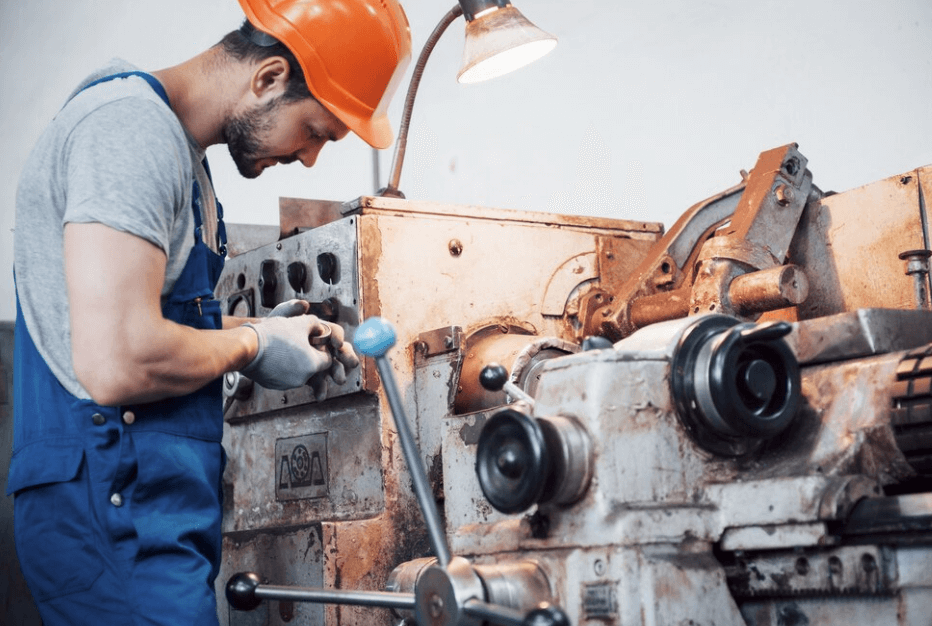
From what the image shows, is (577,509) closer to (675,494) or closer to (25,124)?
(675,494)

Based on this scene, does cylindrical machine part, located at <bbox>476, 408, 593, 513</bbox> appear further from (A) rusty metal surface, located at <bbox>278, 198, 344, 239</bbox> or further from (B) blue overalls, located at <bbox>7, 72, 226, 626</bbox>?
(A) rusty metal surface, located at <bbox>278, 198, 344, 239</bbox>

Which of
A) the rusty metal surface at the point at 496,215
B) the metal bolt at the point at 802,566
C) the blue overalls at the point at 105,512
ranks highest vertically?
the rusty metal surface at the point at 496,215

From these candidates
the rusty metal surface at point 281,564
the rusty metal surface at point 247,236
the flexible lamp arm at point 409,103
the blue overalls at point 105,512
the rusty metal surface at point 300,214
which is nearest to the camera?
the blue overalls at point 105,512

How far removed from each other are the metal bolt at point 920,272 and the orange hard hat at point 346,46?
865 millimetres

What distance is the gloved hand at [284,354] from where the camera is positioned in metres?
1.47

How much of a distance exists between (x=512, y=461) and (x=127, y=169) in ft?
1.90

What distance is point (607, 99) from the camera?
2.87 m

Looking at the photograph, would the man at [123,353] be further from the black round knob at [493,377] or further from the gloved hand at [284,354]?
the black round knob at [493,377]

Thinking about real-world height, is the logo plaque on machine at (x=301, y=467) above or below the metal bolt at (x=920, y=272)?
below

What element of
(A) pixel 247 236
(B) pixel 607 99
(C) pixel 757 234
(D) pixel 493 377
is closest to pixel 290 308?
(D) pixel 493 377

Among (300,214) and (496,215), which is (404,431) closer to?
(496,215)

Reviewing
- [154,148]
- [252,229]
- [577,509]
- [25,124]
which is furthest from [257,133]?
[25,124]

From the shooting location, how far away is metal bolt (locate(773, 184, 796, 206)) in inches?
72.9

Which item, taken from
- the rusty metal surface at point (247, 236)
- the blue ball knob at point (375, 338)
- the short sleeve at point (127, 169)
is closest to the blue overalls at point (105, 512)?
the short sleeve at point (127, 169)
